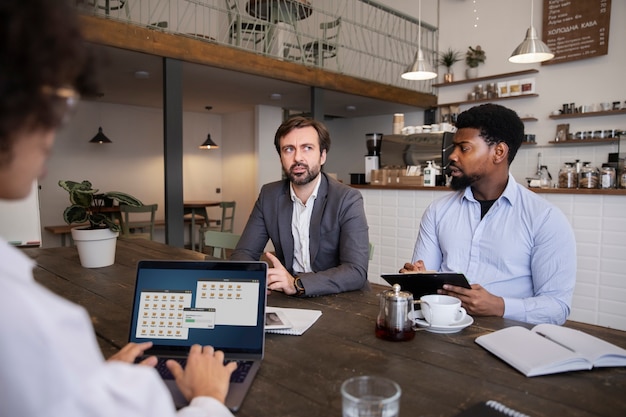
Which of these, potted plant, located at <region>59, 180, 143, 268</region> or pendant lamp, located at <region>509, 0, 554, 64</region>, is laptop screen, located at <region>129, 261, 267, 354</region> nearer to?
potted plant, located at <region>59, 180, 143, 268</region>

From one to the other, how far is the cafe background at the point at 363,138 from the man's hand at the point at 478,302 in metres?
2.58

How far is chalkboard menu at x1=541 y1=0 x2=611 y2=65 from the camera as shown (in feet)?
20.4

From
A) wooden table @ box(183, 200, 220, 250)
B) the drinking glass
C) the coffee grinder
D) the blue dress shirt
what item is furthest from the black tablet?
wooden table @ box(183, 200, 220, 250)

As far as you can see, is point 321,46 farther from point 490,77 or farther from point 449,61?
point 490,77

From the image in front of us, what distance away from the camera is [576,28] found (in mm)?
6434

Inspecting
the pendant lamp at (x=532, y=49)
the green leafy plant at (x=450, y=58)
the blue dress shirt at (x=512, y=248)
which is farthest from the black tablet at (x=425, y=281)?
the green leafy plant at (x=450, y=58)

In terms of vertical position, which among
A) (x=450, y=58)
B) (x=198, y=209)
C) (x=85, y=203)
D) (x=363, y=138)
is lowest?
(x=198, y=209)

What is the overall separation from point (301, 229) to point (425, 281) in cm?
87

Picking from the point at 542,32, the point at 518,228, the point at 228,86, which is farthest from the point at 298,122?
the point at 542,32

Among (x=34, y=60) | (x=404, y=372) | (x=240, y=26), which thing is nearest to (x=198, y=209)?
(x=240, y=26)

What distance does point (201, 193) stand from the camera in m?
8.94

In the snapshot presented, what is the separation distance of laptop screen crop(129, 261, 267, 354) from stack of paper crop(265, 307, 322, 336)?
17 centimetres

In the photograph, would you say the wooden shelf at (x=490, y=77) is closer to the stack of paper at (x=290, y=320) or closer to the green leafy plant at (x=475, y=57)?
the green leafy plant at (x=475, y=57)

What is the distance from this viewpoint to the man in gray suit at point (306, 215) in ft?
6.72
